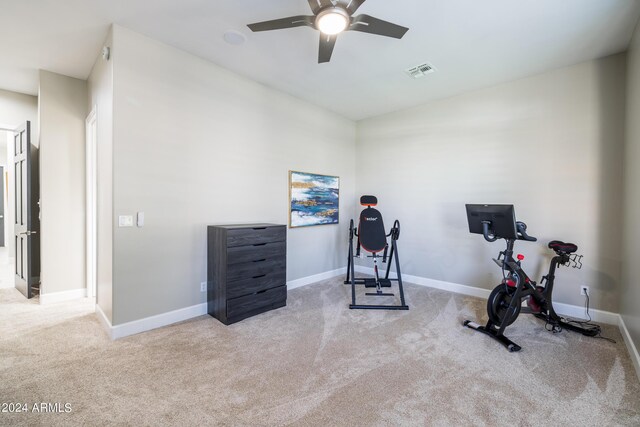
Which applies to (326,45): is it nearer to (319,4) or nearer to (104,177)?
(319,4)

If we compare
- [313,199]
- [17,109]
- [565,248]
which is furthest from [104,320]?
[565,248]

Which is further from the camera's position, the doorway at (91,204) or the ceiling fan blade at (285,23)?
the doorway at (91,204)

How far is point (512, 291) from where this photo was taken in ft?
9.00

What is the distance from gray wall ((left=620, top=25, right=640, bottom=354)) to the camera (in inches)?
89.5

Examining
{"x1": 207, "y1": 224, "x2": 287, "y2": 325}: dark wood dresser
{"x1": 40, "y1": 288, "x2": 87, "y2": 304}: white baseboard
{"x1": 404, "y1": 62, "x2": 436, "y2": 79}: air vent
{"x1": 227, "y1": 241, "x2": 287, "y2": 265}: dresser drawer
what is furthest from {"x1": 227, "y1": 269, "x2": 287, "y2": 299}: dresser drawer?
{"x1": 404, "y1": 62, "x2": 436, "y2": 79}: air vent

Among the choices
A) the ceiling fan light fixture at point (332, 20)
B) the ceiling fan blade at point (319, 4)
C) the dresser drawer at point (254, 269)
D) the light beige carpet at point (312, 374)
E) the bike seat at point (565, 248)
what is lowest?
the light beige carpet at point (312, 374)

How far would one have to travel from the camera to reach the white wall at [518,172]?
9.91 ft

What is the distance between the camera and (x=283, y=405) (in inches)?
68.7

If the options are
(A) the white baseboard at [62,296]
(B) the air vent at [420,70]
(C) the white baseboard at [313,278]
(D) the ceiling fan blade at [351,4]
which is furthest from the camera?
(C) the white baseboard at [313,278]

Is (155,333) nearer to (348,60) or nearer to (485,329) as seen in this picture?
(485,329)

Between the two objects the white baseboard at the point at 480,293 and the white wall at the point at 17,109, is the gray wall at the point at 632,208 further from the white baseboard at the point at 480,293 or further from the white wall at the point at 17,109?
the white wall at the point at 17,109

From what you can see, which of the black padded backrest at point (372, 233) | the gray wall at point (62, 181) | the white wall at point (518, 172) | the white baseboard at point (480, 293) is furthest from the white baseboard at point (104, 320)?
the white wall at point (518, 172)

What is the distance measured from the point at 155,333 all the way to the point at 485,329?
10.6ft

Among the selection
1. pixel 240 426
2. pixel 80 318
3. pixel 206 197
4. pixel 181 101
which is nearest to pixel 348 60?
pixel 181 101
